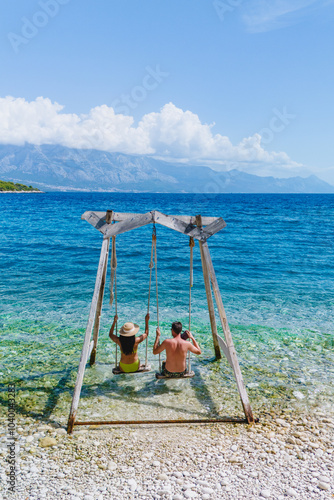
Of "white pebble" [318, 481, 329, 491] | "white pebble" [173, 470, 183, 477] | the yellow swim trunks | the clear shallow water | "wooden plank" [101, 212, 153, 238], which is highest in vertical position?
"wooden plank" [101, 212, 153, 238]

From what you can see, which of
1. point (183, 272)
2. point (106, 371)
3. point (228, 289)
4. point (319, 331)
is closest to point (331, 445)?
point (106, 371)

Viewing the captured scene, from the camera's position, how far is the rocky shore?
447 centimetres

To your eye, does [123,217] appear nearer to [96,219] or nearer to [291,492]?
[96,219]

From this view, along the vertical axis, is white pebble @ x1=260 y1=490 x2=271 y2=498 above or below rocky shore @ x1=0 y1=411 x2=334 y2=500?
above

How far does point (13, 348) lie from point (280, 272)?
607 inches

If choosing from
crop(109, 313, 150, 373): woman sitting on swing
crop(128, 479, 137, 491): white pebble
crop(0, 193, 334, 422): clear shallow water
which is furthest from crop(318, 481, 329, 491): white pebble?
crop(109, 313, 150, 373): woman sitting on swing

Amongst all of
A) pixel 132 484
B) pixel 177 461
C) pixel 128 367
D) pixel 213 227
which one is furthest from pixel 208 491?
pixel 213 227

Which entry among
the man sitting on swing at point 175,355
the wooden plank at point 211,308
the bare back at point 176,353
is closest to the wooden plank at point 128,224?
the wooden plank at point 211,308

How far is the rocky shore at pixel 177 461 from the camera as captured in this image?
14.7 ft

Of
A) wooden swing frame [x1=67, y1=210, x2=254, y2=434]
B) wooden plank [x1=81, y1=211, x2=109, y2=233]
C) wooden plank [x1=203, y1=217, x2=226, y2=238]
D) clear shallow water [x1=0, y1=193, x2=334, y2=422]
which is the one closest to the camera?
wooden swing frame [x1=67, y1=210, x2=254, y2=434]

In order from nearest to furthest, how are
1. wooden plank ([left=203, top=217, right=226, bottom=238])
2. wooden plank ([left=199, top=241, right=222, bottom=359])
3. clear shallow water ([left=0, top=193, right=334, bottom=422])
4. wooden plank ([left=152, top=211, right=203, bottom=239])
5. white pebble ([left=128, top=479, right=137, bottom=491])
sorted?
white pebble ([left=128, top=479, right=137, bottom=491]) → wooden plank ([left=152, top=211, right=203, bottom=239]) → wooden plank ([left=203, top=217, right=226, bottom=238]) → clear shallow water ([left=0, top=193, right=334, bottom=422]) → wooden plank ([left=199, top=241, right=222, bottom=359])

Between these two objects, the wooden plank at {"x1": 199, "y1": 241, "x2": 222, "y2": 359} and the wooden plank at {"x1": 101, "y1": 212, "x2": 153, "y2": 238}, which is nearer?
the wooden plank at {"x1": 101, "y1": 212, "x2": 153, "y2": 238}

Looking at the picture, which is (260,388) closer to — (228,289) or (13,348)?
(13,348)

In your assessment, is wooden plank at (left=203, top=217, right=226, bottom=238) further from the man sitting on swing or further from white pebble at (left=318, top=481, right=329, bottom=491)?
white pebble at (left=318, top=481, right=329, bottom=491)
